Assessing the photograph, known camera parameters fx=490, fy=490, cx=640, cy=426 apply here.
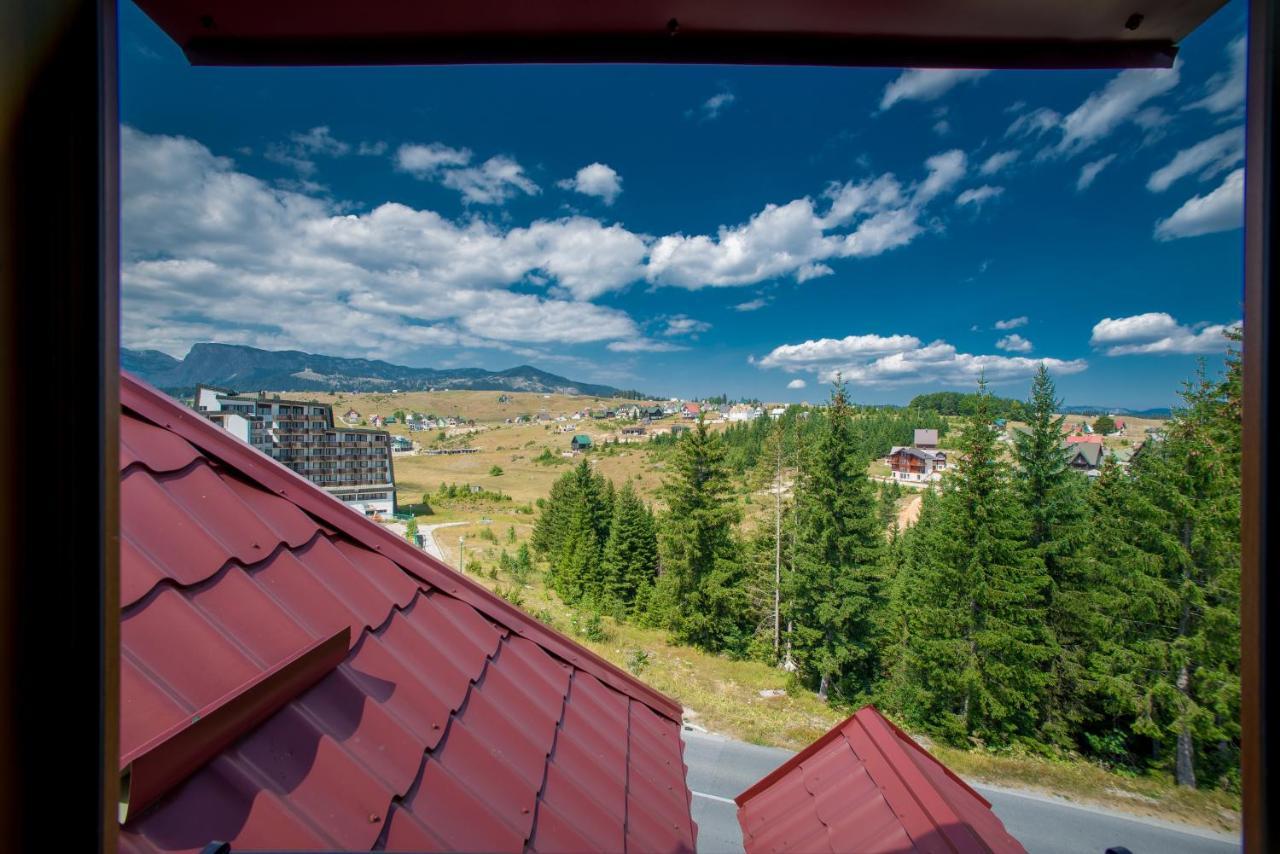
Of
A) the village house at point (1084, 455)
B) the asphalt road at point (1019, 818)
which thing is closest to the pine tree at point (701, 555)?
the asphalt road at point (1019, 818)

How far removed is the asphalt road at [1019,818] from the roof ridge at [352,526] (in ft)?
23.3

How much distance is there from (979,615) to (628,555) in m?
13.8

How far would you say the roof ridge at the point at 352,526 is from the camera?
144 centimetres

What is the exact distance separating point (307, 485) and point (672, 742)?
169 cm

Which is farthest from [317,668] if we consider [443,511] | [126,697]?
[443,511]

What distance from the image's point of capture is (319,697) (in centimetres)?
108

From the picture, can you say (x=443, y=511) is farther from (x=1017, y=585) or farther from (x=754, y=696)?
(x=1017, y=585)

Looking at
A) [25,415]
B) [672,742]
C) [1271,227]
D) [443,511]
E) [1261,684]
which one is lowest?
[443,511]

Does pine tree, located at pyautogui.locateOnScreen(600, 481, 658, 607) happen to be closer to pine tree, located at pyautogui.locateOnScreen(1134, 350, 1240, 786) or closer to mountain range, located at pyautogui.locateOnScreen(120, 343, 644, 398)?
mountain range, located at pyautogui.locateOnScreen(120, 343, 644, 398)

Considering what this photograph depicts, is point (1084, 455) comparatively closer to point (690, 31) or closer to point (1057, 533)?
point (1057, 533)

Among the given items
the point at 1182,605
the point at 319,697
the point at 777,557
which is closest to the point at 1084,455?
the point at 1182,605

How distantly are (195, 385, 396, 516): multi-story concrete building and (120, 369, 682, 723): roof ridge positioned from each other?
10.8 m

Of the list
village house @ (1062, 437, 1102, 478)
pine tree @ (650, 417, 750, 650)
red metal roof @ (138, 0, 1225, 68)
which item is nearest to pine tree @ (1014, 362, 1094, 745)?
village house @ (1062, 437, 1102, 478)

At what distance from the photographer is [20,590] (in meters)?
0.52
